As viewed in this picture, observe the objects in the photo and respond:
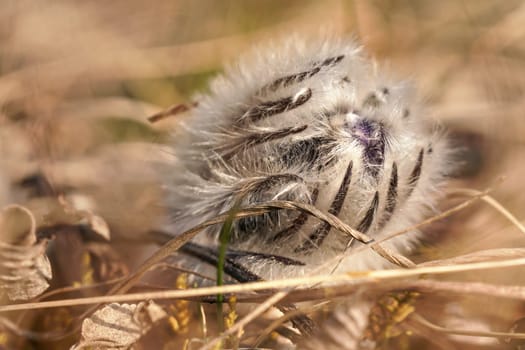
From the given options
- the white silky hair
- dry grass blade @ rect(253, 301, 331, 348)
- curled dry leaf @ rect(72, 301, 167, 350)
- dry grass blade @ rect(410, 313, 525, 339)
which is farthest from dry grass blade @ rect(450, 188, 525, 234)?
curled dry leaf @ rect(72, 301, 167, 350)

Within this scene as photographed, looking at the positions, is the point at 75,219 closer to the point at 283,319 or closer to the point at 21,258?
the point at 21,258

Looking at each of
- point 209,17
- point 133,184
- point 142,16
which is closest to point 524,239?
point 133,184

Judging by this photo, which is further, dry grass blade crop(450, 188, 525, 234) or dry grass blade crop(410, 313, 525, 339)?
dry grass blade crop(450, 188, 525, 234)

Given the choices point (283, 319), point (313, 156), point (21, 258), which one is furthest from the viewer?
point (21, 258)

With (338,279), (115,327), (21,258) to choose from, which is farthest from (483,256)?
(21,258)

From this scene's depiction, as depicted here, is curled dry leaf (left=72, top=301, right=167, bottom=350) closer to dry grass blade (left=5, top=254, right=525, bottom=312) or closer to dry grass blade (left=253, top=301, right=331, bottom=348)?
dry grass blade (left=5, top=254, right=525, bottom=312)

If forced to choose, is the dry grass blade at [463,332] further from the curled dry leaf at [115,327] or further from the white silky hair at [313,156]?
the curled dry leaf at [115,327]

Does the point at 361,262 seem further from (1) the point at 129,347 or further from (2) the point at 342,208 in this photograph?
(1) the point at 129,347

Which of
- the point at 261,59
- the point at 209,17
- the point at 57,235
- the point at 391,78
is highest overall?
the point at 209,17
